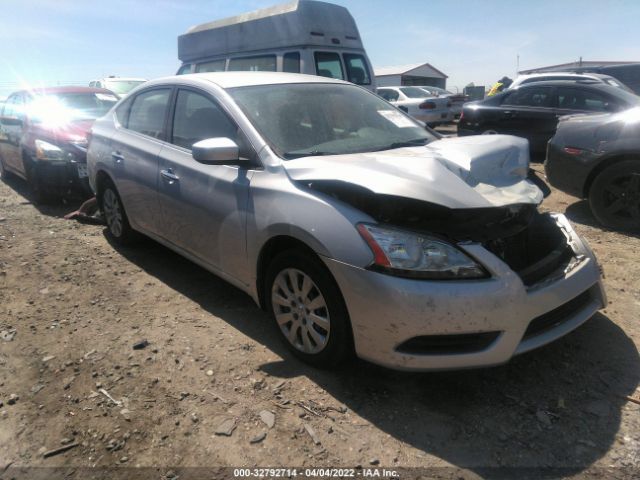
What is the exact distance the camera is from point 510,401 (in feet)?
8.00

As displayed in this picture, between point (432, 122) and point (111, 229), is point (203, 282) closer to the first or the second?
point (111, 229)

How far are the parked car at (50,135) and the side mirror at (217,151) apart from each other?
4.05 meters

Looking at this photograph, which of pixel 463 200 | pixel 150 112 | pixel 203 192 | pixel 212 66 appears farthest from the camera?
pixel 212 66

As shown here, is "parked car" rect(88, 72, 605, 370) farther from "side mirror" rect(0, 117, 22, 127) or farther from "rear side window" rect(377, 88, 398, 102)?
"rear side window" rect(377, 88, 398, 102)

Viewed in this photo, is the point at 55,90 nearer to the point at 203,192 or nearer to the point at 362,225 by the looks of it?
the point at 203,192

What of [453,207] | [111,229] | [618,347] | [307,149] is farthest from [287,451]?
[111,229]

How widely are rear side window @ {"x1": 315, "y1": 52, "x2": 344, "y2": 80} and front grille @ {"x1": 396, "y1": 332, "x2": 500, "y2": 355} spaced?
6808mm

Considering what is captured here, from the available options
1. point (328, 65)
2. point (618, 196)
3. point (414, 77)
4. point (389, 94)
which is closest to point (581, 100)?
point (618, 196)

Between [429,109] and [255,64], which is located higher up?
[255,64]

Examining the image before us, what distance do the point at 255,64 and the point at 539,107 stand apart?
5082 millimetres

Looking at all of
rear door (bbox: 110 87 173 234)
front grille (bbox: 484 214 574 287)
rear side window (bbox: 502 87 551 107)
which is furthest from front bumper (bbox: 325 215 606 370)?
rear side window (bbox: 502 87 551 107)

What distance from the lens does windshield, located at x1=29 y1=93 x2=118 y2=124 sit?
695 cm

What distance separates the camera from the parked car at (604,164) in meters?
4.75

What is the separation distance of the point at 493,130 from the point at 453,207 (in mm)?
7163
